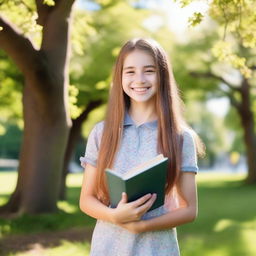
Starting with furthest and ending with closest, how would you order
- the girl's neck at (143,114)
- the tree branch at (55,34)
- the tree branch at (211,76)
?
the tree branch at (211,76), the tree branch at (55,34), the girl's neck at (143,114)

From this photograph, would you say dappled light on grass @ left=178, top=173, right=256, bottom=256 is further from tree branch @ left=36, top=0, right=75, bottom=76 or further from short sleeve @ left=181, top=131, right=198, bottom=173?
short sleeve @ left=181, top=131, right=198, bottom=173

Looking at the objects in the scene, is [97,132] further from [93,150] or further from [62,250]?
[62,250]

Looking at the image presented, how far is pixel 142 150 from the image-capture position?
2328 mm

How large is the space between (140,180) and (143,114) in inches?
17.7

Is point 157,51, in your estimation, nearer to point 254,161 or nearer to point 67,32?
point 67,32

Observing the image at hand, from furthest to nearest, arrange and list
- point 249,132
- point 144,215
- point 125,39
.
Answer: point 249,132, point 125,39, point 144,215

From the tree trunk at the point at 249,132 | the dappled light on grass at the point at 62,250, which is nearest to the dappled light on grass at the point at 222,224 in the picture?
the dappled light on grass at the point at 62,250

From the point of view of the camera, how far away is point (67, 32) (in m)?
8.99

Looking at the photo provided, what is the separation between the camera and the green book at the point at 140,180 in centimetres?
202

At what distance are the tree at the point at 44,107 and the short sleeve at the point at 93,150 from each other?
237 inches

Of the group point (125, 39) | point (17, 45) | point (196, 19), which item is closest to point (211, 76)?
point (125, 39)

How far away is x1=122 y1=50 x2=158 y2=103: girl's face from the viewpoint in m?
2.35

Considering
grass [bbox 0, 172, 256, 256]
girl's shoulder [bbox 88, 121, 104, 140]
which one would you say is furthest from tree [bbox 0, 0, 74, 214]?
girl's shoulder [bbox 88, 121, 104, 140]

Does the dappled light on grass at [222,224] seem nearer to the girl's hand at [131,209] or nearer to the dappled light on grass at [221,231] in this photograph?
the dappled light on grass at [221,231]
